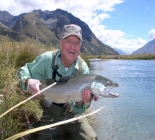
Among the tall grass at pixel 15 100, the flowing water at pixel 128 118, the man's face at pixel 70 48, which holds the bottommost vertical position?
the flowing water at pixel 128 118

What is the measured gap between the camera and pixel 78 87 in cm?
302

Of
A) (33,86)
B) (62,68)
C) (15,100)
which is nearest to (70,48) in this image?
(62,68)

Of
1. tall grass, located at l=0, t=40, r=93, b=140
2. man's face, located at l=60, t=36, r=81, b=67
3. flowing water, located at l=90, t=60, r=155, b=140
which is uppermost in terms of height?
man's face, located at l=60, t=36, r=81, b=67

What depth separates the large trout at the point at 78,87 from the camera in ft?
9.65

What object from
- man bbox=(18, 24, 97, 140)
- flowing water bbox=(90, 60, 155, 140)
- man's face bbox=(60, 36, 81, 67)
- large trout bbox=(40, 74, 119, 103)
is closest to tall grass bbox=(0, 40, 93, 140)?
man bbox=(18, 24, 97, 140)

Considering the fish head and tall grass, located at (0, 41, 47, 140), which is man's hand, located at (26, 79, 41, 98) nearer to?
tall grass, located at (0, 41, 47, 140)

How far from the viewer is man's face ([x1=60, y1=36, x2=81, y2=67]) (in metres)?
3.61

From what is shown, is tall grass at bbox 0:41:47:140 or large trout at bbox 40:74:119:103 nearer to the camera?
large trout at bbox 40:74:119:103

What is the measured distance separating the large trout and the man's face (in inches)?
24.2

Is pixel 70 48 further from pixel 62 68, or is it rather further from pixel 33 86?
pixel 33 86

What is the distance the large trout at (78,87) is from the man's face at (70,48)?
62cm

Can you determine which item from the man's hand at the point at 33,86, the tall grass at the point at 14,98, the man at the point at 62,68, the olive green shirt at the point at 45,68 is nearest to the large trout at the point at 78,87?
the man's hand at the point at 33,86

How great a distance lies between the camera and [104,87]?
9.59ft

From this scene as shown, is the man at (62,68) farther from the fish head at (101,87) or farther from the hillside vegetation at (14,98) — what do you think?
the fish head at (101,87)
